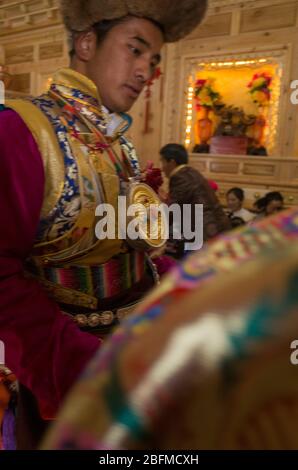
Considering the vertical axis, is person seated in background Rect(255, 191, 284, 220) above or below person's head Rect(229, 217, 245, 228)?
above

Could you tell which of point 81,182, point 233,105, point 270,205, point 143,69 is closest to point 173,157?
point 270,205

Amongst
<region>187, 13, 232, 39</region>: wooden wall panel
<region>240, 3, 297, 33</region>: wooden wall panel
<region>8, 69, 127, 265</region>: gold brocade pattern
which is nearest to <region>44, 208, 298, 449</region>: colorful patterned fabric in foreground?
<region>8, 69, 127, 265</region>: gold brocade pattern

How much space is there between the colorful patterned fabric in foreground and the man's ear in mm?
930

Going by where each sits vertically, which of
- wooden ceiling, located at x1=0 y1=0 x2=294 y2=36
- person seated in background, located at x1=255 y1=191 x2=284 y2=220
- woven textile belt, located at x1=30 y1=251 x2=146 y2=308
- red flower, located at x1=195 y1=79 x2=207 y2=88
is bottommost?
person seated in background, located at x1=255 y1=191 x2=284 y2=220

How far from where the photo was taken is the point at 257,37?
17.2ft

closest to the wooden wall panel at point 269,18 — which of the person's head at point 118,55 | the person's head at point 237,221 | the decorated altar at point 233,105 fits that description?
the decorated altar at point 233,105

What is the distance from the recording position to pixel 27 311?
25.9 inches

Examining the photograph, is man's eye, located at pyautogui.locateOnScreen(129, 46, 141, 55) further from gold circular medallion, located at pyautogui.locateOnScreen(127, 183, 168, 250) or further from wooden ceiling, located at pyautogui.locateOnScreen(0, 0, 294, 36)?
wooden ceiling, located at pyautogui.locateOnScreen(0, 0, 294, 36)

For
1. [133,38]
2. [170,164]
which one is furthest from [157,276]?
[170,164]

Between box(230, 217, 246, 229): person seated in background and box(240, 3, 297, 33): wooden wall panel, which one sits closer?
box(230, 217, 246, 229): person seated in background

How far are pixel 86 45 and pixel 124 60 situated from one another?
0.37 feet

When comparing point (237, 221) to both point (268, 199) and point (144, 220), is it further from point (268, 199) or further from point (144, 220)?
point (144, 220)

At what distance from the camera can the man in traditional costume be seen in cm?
66
